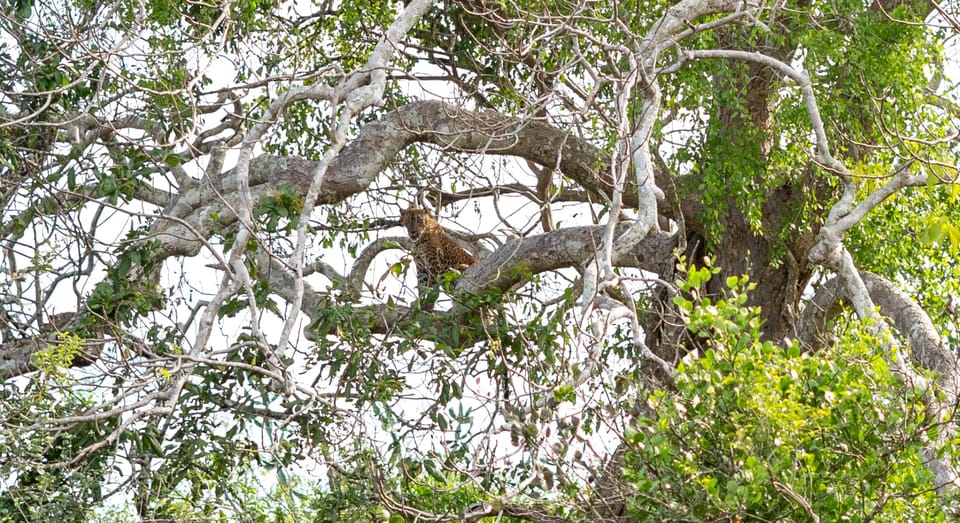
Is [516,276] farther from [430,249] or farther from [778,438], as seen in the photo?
[778,438]

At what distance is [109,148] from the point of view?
7543 mm

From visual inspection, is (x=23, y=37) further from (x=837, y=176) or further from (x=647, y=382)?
(x=837, y=176)

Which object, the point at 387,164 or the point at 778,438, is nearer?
the point at 778,438

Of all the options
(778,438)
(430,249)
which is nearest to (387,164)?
(430,249)

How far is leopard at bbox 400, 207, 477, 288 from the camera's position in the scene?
7.66 metres

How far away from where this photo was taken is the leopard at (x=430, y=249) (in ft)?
25.1

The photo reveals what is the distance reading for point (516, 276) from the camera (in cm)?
732

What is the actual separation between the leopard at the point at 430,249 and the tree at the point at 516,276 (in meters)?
0.13

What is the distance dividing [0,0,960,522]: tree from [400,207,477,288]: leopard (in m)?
0.13

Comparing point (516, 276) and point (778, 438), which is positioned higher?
point (516, 276)

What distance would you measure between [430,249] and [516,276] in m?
0.67

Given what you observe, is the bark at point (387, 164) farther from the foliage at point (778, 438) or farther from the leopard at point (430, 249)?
the foliage at point (778, 438)

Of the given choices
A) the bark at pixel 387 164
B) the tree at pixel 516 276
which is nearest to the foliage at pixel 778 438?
the tree at pixel 516 276

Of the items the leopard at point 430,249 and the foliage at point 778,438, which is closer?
the foliage at point 778,438
